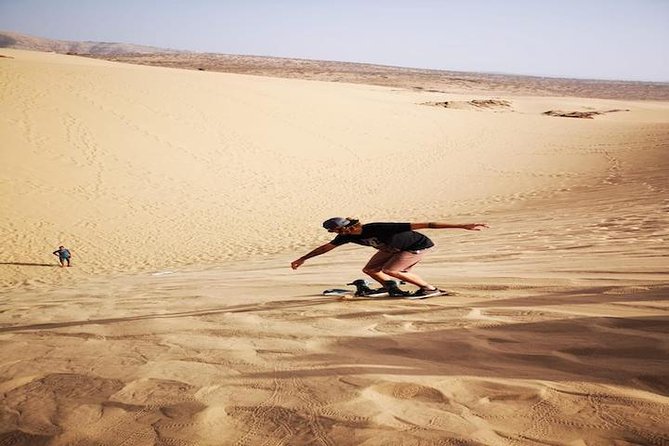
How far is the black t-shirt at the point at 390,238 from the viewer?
14.8 feet

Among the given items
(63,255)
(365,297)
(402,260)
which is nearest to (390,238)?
(402,260)

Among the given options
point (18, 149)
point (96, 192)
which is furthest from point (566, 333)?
point (18, 149)

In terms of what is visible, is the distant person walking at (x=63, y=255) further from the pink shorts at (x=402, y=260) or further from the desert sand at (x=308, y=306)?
the pink shorts at (x=402, y=260)

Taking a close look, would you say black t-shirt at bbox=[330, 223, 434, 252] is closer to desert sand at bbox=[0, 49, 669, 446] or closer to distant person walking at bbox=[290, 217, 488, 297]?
distant person walking at bbox=[290, 217, 488, 297]

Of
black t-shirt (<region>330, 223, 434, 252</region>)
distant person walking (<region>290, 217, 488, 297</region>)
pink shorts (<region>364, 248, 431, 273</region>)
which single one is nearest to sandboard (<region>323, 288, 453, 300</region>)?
distant person walking (<region>290, 217, 488, 297</region>)

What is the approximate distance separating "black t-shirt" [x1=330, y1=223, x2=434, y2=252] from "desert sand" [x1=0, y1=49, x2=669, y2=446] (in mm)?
497

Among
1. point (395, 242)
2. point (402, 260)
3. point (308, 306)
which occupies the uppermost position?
point (395, 242)

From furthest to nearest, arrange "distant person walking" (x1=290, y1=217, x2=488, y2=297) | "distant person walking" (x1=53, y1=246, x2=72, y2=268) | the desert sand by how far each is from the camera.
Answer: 1. "distant person walking" (x1=53, y1=246, x2=72, y2=268)
2. "distant person walking" (x1=290, y1=217, x2=488, y2=297)
3. the desert sand

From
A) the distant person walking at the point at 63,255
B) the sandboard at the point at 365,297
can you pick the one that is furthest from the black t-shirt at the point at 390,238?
the distant person walking at the point at 63,255

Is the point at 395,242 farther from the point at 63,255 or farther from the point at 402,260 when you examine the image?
the point at 63,255

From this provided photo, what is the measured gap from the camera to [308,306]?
469cm

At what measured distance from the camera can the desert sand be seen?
97.4 inches

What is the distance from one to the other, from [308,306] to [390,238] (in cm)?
98

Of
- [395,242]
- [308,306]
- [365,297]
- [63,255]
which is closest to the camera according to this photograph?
[395,242]
